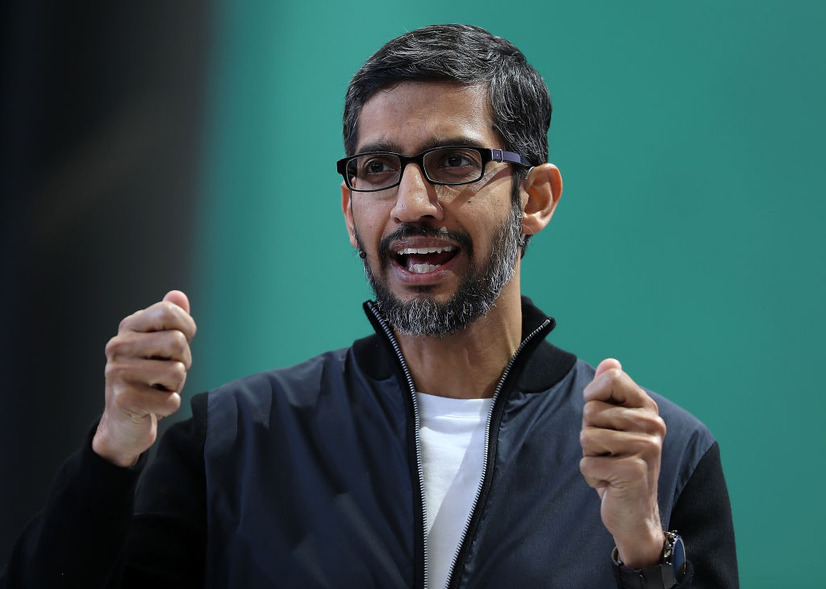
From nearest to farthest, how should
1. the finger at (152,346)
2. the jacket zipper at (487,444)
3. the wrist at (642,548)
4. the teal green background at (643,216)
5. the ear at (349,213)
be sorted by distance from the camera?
the finger at (152,346) → the wrist at (642,548) → the jacket zipper at (487,444) → the ear at (349,213) → the teal green background at (643,216)

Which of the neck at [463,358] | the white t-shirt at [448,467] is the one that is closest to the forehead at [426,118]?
the neck at [463,358]

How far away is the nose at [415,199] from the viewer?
130 cm

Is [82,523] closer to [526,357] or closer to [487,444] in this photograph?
[487,444]

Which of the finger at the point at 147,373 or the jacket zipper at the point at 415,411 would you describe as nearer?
the finger at the point at 147,373

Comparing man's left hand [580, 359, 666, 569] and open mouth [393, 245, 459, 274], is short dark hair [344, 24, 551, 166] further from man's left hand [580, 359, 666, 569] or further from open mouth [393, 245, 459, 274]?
man's left hand [580, 359, 666, 569]

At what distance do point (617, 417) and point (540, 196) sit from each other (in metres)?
0.54

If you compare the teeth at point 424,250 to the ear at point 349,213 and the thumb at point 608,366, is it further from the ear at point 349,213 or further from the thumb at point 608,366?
the thumb at point 608,366

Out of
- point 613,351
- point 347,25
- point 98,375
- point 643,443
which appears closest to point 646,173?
point 613,351

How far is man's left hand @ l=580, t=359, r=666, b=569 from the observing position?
105 centimetres

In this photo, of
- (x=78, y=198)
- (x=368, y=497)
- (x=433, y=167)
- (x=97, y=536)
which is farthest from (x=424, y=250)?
(x=78, y=198)

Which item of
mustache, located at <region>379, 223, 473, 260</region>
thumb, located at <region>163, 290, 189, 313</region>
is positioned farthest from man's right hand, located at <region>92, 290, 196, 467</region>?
mustache, located at <region>379, 223, 473, 260</region>

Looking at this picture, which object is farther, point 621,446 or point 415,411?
point 415,411

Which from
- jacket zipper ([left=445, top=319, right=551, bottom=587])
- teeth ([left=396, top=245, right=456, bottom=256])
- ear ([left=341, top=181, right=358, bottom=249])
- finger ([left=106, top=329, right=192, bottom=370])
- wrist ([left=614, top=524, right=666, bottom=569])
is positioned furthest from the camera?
ear ([left=341, top=181, right=358, bottom=249])

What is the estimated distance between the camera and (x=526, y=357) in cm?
140
